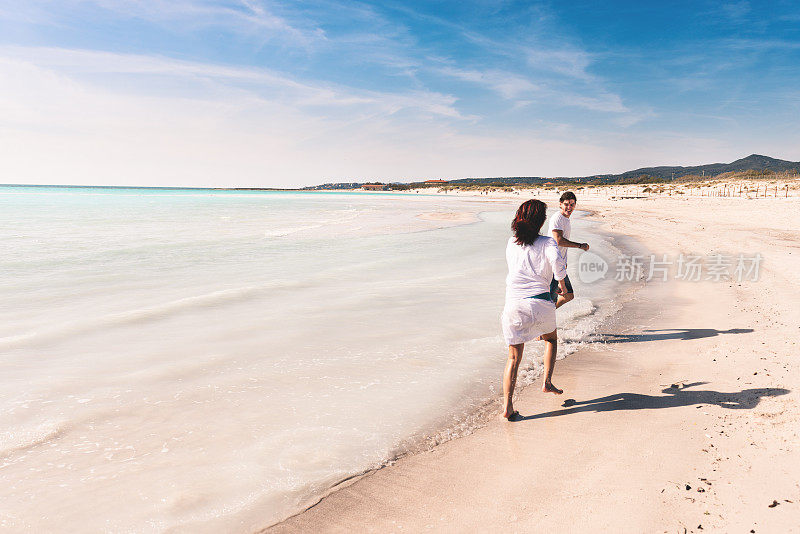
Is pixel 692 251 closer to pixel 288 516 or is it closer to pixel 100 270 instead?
pixel 288 516

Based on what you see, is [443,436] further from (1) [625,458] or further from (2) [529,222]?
(2) [529,222]

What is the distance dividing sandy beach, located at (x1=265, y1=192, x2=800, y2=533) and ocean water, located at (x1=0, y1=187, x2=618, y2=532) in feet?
1.29

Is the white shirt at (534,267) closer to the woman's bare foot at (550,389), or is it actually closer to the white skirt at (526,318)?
the white skirt at (526,318)

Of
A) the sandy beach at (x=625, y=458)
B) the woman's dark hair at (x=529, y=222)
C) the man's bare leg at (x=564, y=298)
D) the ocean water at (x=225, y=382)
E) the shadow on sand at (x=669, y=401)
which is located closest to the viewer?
the sandy beach at (x=625, y=458)

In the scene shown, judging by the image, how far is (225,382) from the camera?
5.18 meters

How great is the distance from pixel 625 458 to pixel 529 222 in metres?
2.11

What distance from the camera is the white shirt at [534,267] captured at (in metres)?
3.98

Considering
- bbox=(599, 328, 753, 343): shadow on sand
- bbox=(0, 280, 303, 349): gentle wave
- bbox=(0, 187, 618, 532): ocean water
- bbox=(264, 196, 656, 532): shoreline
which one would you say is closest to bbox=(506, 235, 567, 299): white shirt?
bbox=(264, 196, 656, 532): shoreline

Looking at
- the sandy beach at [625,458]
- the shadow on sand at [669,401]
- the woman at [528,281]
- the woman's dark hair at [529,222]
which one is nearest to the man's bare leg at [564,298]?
the sandy beach at [625,458]

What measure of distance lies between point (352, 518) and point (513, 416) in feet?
6.30

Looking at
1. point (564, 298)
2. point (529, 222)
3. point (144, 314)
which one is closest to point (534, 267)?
point (529, 222)

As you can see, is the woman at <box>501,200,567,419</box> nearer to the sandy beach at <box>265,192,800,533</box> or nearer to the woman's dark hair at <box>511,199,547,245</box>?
the woman's dark hair at <box>511,199,547,245</box>

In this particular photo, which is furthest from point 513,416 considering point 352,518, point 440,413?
point 352,518

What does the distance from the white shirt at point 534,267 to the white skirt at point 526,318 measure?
85mm
